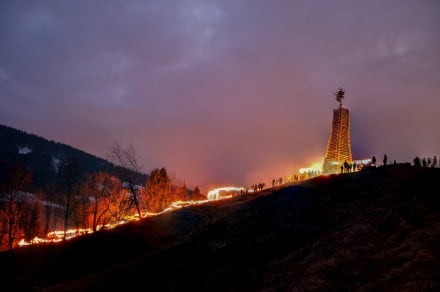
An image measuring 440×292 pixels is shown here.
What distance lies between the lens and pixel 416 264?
1593cm

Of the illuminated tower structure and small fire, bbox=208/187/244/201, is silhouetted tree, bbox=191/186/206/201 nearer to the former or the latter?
small fire, bbox=208/187/244/201

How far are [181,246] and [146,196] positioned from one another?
3818cm

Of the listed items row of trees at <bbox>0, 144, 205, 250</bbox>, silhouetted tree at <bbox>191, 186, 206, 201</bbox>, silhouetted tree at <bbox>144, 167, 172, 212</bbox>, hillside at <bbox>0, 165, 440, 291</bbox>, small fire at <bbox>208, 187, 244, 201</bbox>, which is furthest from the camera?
silhouetted tree at <bbox>191, 186, 206, 201</bbox>

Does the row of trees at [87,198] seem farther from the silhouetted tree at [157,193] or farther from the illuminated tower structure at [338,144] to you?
the illuminated tower structure at [338,144]

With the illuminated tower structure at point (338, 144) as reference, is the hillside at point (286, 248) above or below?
below

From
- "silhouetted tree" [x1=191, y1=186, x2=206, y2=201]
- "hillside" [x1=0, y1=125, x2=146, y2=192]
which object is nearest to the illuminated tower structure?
"silhouetted tree" [x1=191, y1=186, x2=206, y2=201]

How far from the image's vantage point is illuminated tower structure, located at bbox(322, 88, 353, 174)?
2067 inches

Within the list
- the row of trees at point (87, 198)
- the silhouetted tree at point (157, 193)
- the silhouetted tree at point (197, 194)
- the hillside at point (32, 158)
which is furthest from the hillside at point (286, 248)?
the hillside at point (32, 158)

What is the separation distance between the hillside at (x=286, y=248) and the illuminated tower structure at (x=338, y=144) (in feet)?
45.6

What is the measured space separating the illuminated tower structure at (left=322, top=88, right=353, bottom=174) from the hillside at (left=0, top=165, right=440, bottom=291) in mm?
13884

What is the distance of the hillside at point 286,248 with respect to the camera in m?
17.7

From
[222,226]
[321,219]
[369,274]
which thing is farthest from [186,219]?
[369,274]

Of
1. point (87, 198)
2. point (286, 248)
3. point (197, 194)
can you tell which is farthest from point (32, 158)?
point (286, 248)

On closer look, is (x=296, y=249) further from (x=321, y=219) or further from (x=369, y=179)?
(x=369, y=179)
